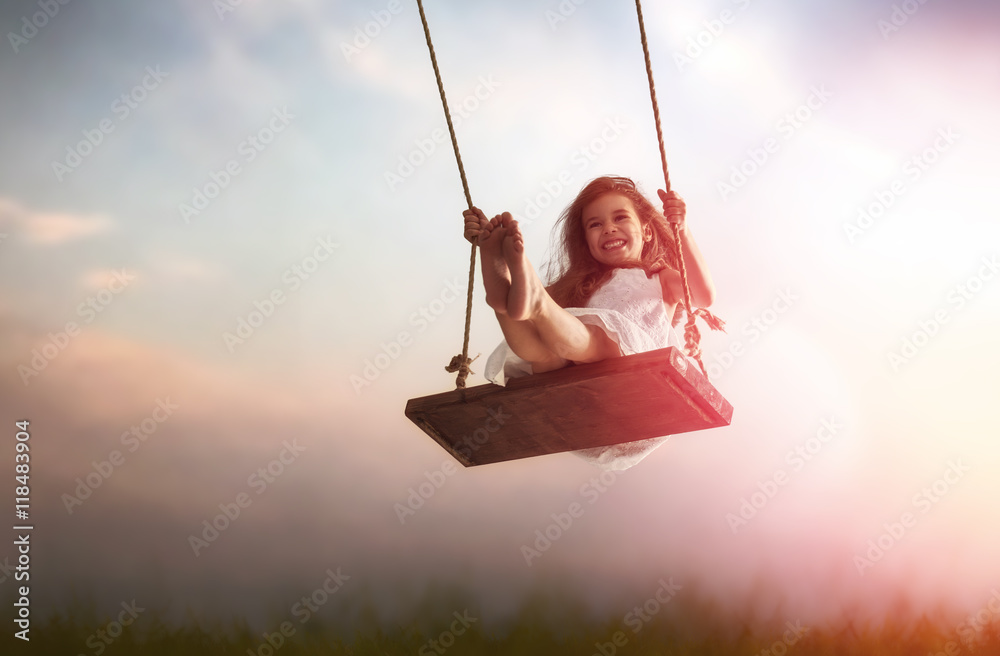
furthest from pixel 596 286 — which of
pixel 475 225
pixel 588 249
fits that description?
pixel 475 225

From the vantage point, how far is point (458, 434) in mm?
2918

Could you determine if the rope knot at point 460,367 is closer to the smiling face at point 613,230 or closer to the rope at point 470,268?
the rope at point 470,268

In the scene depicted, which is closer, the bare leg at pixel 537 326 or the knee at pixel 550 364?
the bare leg at pixel 537 326

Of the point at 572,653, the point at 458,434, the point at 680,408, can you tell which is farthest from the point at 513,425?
the point at 572,653

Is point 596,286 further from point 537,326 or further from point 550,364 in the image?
point 537,326

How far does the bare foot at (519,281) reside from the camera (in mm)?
2414

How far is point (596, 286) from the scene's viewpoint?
3072mm

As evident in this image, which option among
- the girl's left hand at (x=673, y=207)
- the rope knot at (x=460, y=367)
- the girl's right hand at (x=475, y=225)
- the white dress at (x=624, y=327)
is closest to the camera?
the girl's right hand at (x=475, y=225)

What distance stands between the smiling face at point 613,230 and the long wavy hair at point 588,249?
0.08 feet

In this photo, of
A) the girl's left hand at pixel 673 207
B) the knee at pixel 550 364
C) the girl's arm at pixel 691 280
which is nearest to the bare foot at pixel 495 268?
the knee at pixel 550 364

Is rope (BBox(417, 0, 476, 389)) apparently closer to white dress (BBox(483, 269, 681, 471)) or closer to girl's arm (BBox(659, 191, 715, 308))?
white dress (BBox(483, 269, 681, 471))

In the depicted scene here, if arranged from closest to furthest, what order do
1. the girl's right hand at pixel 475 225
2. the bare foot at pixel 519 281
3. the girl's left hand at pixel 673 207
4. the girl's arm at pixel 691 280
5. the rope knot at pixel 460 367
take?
1. the bare foot at pixel 519 281
2. the girl's right hand at pixel 475 225
3. the rope knot at pixel 460 367
4. the girl's left hand at pixel 673 207
5. the girl's arm at pixel 691 280

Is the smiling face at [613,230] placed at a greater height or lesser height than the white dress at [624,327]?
greater

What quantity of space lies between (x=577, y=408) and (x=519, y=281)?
1.56 feet
